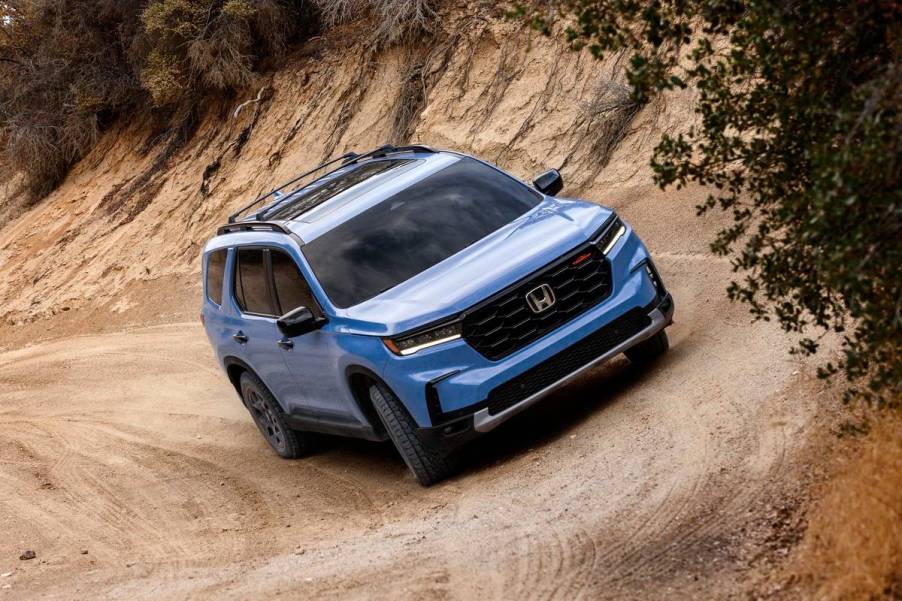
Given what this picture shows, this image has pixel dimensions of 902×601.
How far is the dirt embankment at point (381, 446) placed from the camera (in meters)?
6.75

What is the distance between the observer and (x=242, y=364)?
10.6 m

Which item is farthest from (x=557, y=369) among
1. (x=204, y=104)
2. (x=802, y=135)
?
(x=204, y=104)

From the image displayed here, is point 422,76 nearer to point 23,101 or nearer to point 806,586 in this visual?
point 23,101

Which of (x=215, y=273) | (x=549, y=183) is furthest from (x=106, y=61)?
(x=549, y=183)

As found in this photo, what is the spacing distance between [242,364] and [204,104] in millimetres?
13443

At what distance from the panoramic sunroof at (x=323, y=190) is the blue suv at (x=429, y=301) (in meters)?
0.03

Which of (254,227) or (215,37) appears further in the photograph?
(215,37)

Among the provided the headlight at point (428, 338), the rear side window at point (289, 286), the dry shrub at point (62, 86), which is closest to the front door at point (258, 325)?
the rear side window at point (289, 286)

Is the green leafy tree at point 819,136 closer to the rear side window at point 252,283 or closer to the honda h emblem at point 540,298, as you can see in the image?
the honda h emblem at point 540,298

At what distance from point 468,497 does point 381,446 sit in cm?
278

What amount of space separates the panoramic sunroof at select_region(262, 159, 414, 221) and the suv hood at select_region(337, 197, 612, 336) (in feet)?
5.14

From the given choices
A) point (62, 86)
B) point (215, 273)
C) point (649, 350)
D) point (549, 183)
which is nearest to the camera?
point (649, 350)

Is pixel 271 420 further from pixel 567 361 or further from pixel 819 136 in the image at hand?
pixel 819 136

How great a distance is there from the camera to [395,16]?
1933cm
